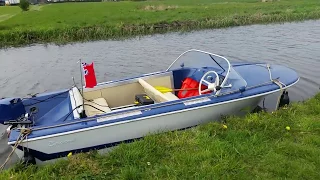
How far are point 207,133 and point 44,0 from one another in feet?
298

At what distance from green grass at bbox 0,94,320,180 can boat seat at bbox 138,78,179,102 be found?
43.5 inches

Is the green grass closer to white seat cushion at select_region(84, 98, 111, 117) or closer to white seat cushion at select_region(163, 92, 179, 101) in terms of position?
white seat cushion at select_region(163, 92, 179, 101)

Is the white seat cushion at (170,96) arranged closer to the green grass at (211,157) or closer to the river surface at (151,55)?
the green grass at (211,157)

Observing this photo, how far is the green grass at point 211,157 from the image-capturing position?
4820mm

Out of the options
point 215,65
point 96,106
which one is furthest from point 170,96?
point 96,106

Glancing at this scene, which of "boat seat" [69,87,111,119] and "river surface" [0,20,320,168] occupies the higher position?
"boat seat" [69,87,111,119]

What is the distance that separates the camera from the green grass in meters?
4.82

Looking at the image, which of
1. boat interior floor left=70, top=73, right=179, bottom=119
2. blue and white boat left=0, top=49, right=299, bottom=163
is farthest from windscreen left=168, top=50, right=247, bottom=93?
boat interior floor left=70, top=73, right=179, bottom=119

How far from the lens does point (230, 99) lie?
269 inches

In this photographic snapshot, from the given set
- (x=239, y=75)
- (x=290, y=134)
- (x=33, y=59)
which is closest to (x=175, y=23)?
(x=33, y=59)

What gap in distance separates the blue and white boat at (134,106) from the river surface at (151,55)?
1.75 m

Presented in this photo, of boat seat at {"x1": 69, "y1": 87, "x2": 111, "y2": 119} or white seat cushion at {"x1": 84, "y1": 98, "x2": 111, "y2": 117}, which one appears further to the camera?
white seat cushion at {"x1": 84, "y1": 98, "x2": 111, "y2": 117}

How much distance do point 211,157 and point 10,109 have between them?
3.94 m

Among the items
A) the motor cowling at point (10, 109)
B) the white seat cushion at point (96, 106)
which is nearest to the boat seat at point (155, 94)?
the white seat cushion at point (96, 106)
